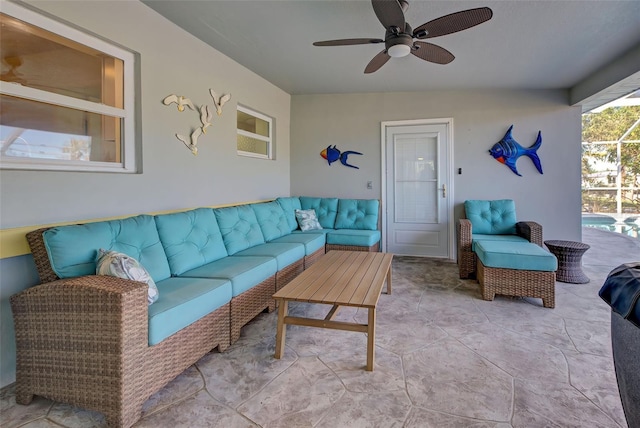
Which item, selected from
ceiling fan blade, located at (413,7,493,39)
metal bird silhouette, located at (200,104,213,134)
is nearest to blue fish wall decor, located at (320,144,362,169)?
metal bird silhouette, located at (200,104,213,134)

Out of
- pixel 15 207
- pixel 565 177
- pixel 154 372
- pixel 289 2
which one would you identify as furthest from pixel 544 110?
pixel 15 207

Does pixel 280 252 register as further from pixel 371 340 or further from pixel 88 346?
pixel 88 346

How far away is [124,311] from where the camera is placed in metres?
1.48

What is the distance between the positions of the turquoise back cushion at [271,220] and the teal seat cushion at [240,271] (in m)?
0.89

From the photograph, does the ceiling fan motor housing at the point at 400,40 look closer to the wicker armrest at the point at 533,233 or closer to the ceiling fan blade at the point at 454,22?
the ceiling fan blade at the point at 454,22

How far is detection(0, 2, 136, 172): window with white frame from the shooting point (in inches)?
76.7

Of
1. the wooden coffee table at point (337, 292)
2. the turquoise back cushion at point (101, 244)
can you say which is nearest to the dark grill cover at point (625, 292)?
the wooden coffee table at point (337, 292)

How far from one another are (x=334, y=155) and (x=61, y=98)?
3788 mm

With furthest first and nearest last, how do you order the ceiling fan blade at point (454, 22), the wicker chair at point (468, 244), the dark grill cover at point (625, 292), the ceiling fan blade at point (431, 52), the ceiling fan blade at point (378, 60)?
1. the wicker chair at point (468, 244)
2. the ceiling fan blade at point (378, 60)
3. the ceiling fan blade at point (431, 52)
4. the ceiling fan blade at point (454, 22)
5. the dark grill cover at point (625, 292)

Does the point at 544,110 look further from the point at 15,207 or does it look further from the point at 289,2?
the point at 15,207

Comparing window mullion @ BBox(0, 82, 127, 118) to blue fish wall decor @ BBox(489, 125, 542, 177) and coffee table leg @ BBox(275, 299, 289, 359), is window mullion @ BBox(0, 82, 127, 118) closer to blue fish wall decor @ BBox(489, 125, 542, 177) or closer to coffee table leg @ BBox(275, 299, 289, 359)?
coffee table leg @ BBox(275, 299, 289, 359)

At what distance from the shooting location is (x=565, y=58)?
355cm

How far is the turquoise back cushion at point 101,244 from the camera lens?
1.75 m

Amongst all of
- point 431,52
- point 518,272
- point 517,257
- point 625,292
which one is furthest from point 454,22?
point 518,272
